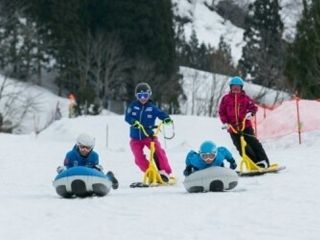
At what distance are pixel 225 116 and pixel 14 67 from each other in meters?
45.1

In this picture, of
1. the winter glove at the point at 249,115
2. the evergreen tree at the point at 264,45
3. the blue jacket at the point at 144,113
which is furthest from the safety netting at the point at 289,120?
the evergreen tree at the point at 264,45

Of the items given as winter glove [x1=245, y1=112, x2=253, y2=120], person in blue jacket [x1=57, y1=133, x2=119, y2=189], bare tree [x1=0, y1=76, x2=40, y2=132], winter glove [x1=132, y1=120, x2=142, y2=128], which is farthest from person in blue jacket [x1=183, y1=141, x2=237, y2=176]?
bare tree [x1=0, y1=76, x2=40, y2=132]

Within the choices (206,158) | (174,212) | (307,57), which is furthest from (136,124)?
(307,57)

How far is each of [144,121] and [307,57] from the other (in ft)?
84.2

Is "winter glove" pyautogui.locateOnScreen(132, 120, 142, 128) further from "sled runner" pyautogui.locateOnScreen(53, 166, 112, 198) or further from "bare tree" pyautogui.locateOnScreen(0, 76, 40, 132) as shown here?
"bare tree" pyautogui.locateOnScreen(0, 76, 40, 132)

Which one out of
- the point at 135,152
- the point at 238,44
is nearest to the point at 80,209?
the point at 135,152

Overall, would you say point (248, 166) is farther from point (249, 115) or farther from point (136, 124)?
point (136, 124)

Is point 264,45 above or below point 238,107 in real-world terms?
above

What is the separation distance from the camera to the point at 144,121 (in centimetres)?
1229

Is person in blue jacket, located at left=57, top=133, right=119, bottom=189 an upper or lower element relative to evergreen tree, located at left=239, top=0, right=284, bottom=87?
lower

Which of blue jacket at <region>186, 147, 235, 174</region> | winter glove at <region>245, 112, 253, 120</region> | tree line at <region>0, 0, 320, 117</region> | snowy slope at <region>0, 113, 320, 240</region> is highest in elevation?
tree line at <region>0, 0, 320, 117</region>

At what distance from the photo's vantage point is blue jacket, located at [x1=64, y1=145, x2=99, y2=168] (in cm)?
1027

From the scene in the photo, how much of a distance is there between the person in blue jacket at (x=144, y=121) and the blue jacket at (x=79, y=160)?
2007 millimetres

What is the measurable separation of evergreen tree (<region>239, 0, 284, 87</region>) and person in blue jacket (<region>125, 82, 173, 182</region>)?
155ft
